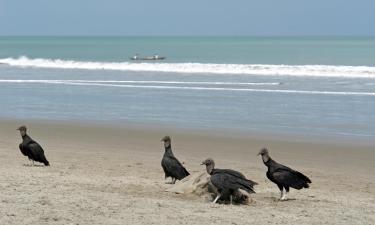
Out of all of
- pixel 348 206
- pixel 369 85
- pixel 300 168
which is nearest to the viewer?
pixel 348 206

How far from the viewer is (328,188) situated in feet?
A: 34.2

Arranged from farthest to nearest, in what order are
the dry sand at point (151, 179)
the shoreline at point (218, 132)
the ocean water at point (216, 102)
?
1. the ocean water at point (216, 102)
2. the shoreline at point (218, 132)
3. the dry sand at point (151, 179)

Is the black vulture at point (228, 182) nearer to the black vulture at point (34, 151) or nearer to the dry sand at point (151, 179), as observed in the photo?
Result: the dry sand at point (151, 179)

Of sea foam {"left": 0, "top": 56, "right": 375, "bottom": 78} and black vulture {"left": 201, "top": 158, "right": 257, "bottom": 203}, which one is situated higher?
sea foam {"left": 0, "top": 56, "right": 375, "bottom": 78}

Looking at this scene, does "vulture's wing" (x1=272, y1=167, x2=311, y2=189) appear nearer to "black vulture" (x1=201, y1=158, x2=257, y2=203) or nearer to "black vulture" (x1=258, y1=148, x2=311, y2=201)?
"black vulture" (x1=258, y1=148, x2=311, y2=201)

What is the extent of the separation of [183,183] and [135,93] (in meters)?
17.3

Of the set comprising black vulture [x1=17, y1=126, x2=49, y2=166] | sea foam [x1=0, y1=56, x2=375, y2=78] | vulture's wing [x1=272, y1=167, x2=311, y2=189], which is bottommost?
vulture's wing [x1=272, y1=167, x2=311, y2=189]

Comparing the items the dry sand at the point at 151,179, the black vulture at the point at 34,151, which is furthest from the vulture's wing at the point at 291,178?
the black vulture at the point at 34,151

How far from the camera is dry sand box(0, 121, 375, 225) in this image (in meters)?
7.63

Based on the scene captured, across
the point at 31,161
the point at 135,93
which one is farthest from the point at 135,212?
the point at 135,93

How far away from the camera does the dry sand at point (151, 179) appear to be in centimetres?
763

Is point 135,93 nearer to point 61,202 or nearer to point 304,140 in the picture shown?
point 304,140

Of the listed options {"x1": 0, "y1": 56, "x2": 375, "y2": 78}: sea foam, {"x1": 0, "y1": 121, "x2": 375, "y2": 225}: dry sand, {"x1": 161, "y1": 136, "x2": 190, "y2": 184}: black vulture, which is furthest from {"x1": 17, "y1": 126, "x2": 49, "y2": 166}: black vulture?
{"x1": 0, "y1": 56, "x2": 375, "y2": 78}: sea foam

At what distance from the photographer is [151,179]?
10852mm
